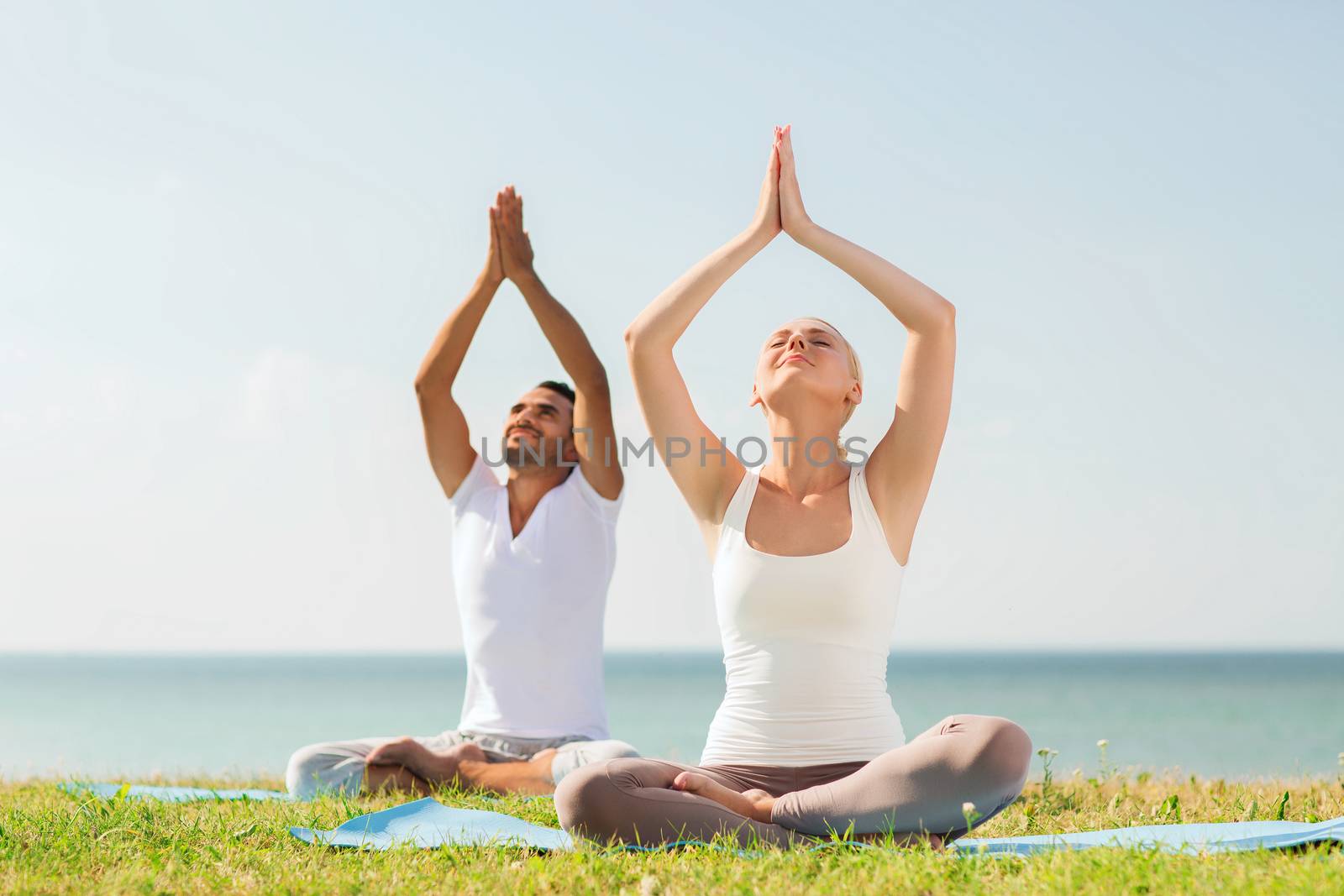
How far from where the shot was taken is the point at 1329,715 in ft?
123

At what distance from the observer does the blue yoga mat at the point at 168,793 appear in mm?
4523

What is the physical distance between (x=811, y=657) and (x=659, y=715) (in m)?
35.0

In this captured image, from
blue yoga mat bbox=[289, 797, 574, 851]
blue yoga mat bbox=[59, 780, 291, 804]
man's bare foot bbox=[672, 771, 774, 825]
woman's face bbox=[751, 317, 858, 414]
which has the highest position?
woman's face bbox=[751, 317, 858, 414]

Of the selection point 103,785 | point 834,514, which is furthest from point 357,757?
point 834,514

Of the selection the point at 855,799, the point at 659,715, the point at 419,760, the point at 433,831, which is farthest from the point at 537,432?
the point at 659,715

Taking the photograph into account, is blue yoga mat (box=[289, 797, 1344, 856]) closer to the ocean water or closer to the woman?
the woman

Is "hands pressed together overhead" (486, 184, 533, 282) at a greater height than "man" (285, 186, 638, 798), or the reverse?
"hands pressed together overhead" (486, 184, 533, 282)

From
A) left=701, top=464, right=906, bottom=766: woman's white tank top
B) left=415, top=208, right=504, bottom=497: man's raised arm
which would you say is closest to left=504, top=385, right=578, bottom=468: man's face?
left=415, top=208, right=504, bottom=497: man's raised arm

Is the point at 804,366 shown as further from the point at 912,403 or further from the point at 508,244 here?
the point at 508,244

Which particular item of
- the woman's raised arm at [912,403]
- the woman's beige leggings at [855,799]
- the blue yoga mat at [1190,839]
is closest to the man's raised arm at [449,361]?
the woman's raised arm at [912,403]

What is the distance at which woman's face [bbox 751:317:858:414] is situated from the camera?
11.5 feet

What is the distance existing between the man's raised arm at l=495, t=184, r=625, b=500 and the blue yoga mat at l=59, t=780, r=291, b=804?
2073 millimetres

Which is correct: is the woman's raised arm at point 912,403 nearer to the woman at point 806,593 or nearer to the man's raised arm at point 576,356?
the woman at point 806,593

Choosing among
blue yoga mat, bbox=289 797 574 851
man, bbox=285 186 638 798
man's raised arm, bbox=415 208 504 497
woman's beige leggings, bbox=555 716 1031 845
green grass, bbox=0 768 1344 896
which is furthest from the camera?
man's raised arm, bbox=415 208 504 497
